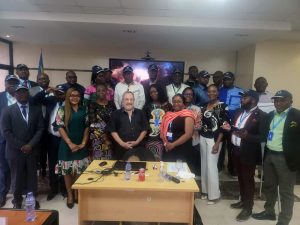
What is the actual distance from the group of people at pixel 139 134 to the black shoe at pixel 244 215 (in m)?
0.01

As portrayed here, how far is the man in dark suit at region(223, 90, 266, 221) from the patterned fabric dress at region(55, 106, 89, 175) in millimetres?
1885

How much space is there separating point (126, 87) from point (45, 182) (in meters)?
2.03

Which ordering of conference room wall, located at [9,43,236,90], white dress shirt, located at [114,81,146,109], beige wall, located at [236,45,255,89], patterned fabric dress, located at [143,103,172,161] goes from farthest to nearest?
conference room wall, located at [9,43,236,90] < beige wall, located at [236,45,255,89] < white dress shirt, located at [114,81,146,109] < patterned fabric dress, located at [143,103,172,161]

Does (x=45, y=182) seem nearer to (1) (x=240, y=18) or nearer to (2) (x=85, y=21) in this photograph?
(2) (x=85, y=21)

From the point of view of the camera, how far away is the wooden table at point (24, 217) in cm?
173

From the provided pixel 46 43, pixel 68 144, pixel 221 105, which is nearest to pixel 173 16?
pixel 221 105

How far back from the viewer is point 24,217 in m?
1.80

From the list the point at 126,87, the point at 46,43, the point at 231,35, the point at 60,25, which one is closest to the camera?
the point at 126,87

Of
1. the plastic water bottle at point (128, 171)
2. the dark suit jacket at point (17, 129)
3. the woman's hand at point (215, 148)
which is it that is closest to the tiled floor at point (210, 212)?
the woman's hand at point (215, 148)

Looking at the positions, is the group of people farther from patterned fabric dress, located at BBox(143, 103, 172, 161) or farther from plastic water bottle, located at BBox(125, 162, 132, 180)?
plastic water bottle, located at BBox(125, 162, 132, 180)

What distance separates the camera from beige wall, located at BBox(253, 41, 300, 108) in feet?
18.0

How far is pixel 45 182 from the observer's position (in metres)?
4.02

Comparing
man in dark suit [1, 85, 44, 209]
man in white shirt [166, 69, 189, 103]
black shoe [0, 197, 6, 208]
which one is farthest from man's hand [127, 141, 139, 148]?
black shoe [0, 197, 6, 208]

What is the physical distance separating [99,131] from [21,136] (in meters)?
0.92
